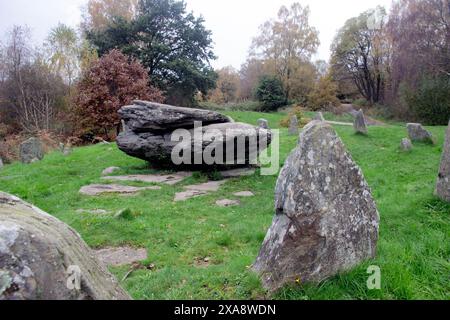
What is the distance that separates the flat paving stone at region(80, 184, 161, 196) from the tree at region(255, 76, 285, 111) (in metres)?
27.0

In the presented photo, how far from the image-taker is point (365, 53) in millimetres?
38281

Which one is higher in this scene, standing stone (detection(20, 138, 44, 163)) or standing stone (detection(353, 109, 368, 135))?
standing stone (detection(353, 109, 368, 135))

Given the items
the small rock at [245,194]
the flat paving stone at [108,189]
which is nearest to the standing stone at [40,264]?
the small rock at [245,194]

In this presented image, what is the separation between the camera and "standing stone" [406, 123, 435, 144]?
1221cm

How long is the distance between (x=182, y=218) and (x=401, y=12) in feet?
84.5

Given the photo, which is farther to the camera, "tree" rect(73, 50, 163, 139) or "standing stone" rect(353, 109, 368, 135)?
"tree" rect(73, 50, 163, 139)

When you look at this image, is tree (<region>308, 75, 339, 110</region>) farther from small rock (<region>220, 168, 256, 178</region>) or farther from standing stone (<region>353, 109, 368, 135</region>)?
small rock (<region>220, 168, 256, 178</region>)

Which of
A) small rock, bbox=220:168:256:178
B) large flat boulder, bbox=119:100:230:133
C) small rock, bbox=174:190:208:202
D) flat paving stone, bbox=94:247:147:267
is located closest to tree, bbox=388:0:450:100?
small rock, bbox=220:168:256:178

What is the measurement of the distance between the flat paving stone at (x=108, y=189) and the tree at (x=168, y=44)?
18.9 m

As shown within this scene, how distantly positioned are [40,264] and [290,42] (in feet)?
126

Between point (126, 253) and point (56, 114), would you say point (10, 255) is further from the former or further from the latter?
point (56, 114)

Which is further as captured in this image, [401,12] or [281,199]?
[401,12]
